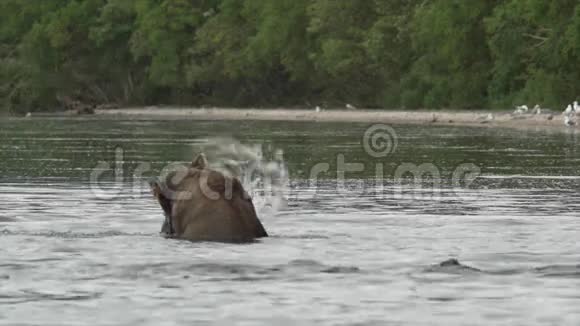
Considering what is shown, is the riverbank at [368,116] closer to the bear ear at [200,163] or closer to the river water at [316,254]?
the river water at [316,254]

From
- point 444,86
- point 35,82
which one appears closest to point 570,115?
point 444,86

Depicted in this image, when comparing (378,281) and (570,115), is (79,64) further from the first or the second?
(378,281)

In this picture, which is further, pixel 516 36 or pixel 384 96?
pixel 384 96

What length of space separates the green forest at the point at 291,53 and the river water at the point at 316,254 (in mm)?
43596

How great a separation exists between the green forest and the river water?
43.6 meters

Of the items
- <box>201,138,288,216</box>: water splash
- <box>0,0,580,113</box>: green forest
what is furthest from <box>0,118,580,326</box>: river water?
<box>0,0,580,113</box>: green forest

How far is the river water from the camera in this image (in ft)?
35.0

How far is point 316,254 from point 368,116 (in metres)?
60.0

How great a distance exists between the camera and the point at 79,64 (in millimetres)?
107188

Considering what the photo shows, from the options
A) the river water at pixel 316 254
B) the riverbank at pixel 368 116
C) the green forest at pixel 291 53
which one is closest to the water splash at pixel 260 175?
the river water at pixel 316 254

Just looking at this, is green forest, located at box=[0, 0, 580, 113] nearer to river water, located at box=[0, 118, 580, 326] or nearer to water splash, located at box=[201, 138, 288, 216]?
water splash, located at box=[201, 138, 288, 216]

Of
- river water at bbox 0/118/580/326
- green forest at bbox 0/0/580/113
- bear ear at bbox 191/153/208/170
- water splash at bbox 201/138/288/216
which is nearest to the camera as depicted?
river water at bbox 0/118/580/326

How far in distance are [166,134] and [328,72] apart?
35116 millimetres

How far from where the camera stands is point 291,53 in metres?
90.8
